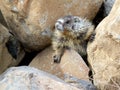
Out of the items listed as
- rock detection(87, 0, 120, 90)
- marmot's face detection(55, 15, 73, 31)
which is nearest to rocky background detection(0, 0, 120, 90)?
rock detection(87, 0, 120, 90)

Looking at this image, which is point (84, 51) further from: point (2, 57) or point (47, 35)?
point (2, 57)

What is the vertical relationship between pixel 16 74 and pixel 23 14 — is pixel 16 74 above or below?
below

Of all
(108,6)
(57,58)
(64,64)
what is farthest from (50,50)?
(108,6)

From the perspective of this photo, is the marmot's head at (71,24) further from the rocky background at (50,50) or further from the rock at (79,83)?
the rock at (79,83)

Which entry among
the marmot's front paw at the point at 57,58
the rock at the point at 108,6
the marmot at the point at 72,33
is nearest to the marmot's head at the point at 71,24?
the marmot at the point at 72,33

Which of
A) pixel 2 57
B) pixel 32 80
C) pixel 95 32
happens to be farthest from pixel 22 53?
pixel 32 80

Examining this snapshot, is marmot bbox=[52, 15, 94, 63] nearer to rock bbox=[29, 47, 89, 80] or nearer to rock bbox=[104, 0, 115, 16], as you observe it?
rock bbox=[29, 47, 89, 80]
